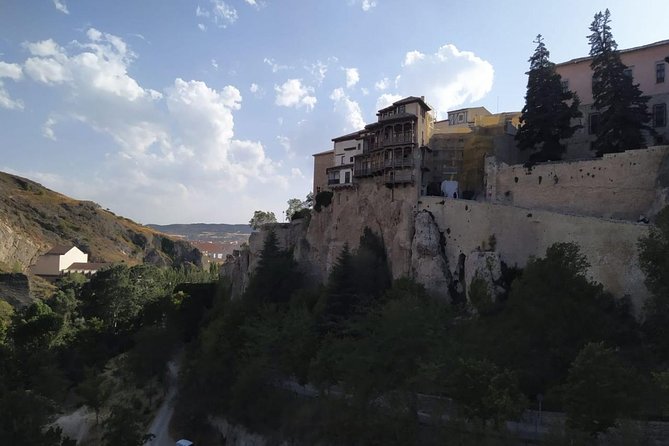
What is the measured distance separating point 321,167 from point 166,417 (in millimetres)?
28700

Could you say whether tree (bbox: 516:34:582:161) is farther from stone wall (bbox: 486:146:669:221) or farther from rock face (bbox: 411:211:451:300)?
rock face (bbox: 411:211:451:300)

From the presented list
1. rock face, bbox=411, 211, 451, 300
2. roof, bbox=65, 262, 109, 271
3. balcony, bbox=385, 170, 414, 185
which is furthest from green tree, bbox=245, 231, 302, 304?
roof, bbox=65, 262, 109, 271

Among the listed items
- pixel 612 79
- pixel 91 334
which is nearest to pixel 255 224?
pixel 91 334

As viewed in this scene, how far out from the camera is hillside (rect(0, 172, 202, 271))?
106 m

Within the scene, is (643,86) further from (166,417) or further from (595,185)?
(166,417)

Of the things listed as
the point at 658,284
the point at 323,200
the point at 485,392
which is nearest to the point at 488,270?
the point at 658,284

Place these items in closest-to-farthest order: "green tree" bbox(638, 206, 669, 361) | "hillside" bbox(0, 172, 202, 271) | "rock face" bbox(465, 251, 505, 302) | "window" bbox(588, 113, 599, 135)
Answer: "green tree" bbox(638, 206, 669, 361) < "rock face" bbox(465, 251, 505, 302) < "window" bbox(588, 113, 599, 135) < "hillside" bbox(0, 172, 202, 271)

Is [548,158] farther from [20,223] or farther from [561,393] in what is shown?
[20,223]

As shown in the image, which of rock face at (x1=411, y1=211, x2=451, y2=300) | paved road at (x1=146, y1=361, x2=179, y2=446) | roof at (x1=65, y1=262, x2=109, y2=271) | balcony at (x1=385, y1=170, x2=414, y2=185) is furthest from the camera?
roof at (x1=65, y1=262, x2=109, y2=271)

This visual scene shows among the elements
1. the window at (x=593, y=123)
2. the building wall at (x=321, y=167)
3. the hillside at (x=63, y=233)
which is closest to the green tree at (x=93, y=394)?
the building wall at (x=321, y=167)

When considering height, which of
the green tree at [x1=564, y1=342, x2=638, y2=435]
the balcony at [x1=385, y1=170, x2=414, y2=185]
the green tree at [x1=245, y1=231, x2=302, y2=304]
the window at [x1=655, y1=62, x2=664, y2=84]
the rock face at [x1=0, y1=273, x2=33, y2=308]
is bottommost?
the rock face at [x1=0, y1=273, x2=33, y2=308]

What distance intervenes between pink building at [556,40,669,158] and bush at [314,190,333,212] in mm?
19580

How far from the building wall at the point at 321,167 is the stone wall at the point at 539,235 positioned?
64.1ft

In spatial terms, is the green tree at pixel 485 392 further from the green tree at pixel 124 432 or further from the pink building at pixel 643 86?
the pink building at pixel 643 86
